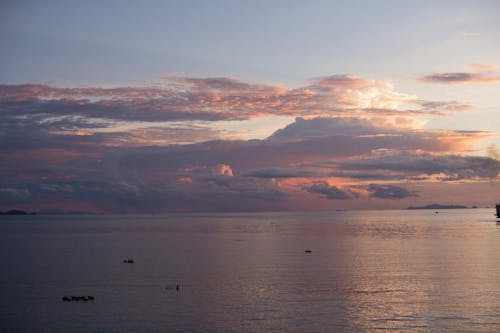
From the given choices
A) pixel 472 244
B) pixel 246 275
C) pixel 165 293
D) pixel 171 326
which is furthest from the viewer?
pixel 472 244

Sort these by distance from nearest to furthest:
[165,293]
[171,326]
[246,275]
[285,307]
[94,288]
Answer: [171,326] < [285,307] < [165,293] < [94,288] < [246,275]

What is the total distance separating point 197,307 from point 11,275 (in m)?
42.6

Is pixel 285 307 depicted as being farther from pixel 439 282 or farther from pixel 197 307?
pixel 439 282

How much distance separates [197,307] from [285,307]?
9669 millimetres

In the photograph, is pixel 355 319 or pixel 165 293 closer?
pixel 355 319

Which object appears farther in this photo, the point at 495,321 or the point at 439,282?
the point at 439,282

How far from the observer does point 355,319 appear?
54.4 meters

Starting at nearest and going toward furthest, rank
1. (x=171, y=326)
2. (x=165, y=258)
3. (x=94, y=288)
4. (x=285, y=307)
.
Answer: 1. (x=171, y=326)
2. (x=285, y=307)
3. (x=94, y=288)
4. (x=165, y=258)

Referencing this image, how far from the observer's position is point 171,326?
171ft

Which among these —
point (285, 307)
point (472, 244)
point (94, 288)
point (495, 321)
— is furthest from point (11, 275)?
point (472, 244)

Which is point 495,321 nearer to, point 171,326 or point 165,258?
point 171,326

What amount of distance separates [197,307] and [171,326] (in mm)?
8395

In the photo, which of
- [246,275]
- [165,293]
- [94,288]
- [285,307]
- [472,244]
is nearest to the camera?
[285,307]

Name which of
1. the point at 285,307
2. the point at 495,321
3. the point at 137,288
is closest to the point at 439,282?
the point at 495,321
